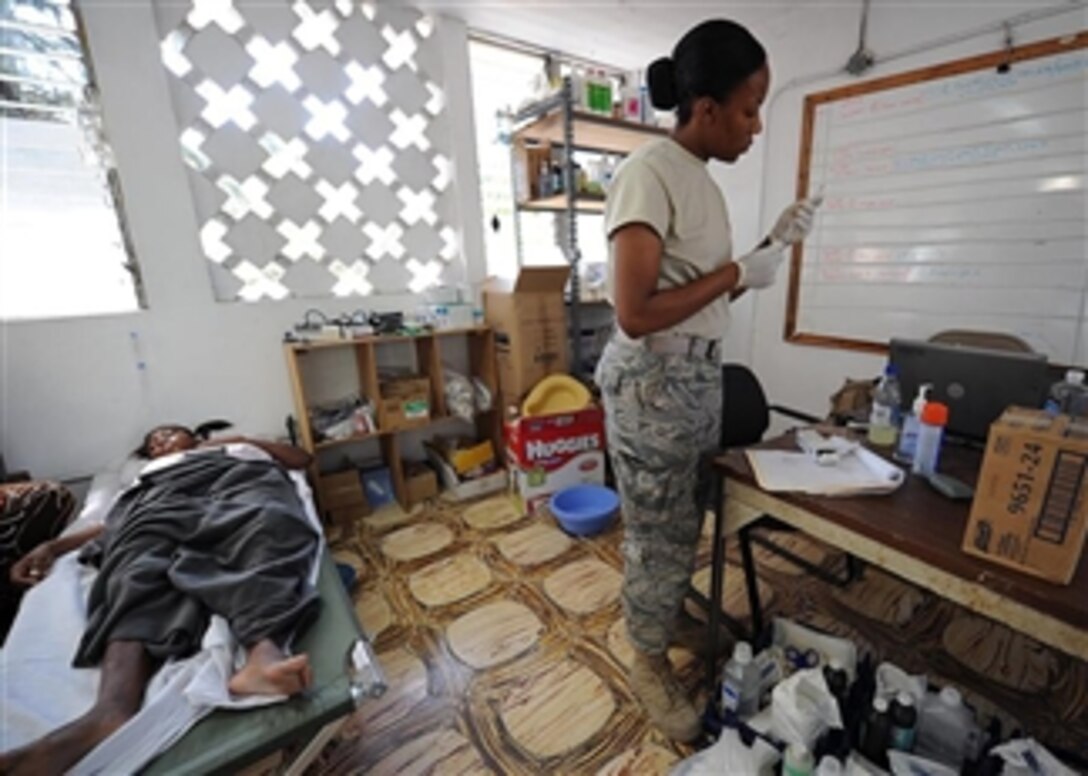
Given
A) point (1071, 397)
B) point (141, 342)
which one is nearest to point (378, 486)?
point (141, 342)

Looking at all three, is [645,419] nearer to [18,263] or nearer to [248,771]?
[248,771]

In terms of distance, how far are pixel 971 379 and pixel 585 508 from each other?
1480mm

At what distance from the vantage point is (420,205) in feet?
8.24

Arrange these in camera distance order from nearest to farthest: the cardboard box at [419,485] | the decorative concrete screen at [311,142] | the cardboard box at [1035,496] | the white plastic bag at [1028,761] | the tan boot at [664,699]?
1. the cardboard box at [1035,496]
2. the white plastic bag at [1028,761]
3. the tan boot at [664,699]
4. the decorative concrete screen at [311,142]
5. the cardboard box at [419,485]

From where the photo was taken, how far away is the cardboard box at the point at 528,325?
2.34m

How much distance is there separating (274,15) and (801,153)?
2.52m

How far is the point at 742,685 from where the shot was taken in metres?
1.07

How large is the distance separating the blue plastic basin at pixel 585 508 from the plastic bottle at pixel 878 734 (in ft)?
3.89

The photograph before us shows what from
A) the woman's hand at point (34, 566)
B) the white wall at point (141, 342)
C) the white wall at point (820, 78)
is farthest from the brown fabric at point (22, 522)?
the white wall at point (820, 78)

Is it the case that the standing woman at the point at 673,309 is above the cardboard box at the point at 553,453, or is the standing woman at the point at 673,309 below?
above

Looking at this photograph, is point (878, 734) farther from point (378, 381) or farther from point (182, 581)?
point (378, 381)

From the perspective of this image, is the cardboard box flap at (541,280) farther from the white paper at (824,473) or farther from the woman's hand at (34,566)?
the woman's hand at (34,566)

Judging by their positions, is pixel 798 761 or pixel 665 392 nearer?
pixel 798 761

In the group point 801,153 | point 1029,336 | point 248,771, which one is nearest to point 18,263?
point 248,771
